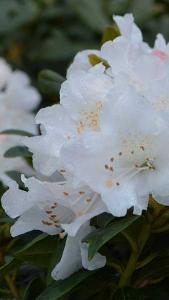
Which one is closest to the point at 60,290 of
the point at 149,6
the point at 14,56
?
the point at 149,6

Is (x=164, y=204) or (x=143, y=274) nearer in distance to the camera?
(x=164, y=204)

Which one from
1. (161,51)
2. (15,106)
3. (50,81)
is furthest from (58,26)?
Answer: (161,51)

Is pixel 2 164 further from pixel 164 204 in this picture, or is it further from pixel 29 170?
pixel 164 204

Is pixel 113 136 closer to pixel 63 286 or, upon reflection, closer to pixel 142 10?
pixel 63 286

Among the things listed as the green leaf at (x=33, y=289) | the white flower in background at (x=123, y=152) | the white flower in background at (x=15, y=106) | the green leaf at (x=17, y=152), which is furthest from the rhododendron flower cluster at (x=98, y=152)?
the white flower in background at (x=15, y=106)

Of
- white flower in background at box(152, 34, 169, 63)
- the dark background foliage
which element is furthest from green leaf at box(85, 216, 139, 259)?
white flower in background at box(152, 34, 169, 63)

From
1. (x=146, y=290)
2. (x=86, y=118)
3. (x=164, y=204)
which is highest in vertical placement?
(x=86, y=118)

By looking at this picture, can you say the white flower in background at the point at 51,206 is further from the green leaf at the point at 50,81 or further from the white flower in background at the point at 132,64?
the green leaf at the point at 50,81
